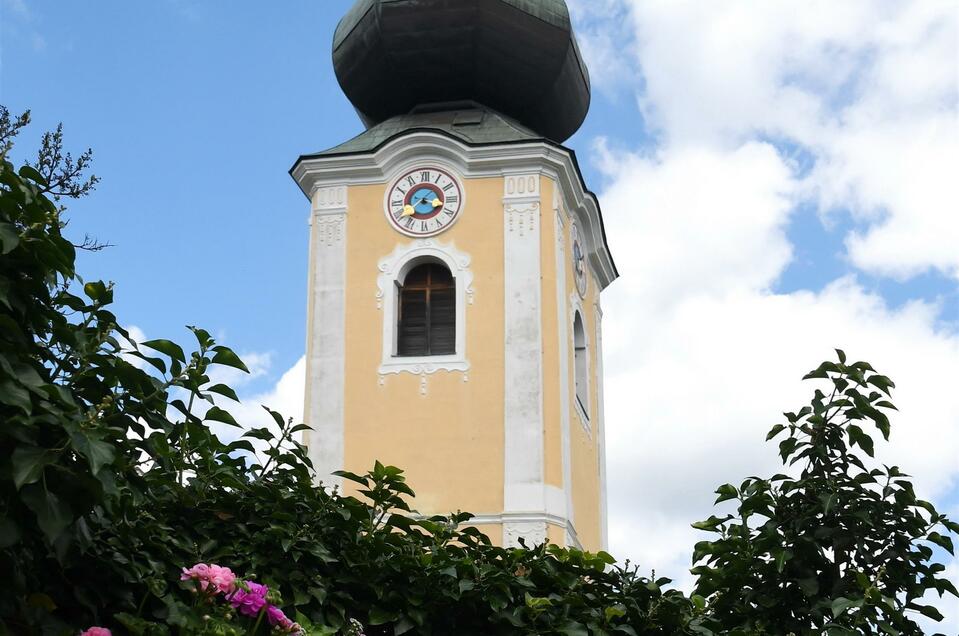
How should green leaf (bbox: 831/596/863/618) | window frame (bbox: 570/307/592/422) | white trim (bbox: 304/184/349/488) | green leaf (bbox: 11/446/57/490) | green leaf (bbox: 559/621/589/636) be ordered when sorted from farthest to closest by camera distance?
window frame (bbox: 570/307/592/422) → white trim (bbox: 304/184/349/488) → green leaf (bbox: 559/621/589/636) → green leaf (bbox: 831/596/863/618) → green leaf (bbox: 11/446/57/490)

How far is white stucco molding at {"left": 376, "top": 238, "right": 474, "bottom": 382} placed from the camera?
742 inches

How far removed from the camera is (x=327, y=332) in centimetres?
1930

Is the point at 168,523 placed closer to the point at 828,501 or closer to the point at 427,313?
the point at 828,501

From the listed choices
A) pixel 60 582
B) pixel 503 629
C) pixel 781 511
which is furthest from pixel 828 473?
pixel 60 582

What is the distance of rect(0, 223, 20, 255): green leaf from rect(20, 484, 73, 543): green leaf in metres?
0.74

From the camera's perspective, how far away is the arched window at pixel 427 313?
19172mm

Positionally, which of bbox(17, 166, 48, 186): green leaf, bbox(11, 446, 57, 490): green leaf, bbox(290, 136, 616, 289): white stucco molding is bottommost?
bbox(11, 446, 57, 490): green leaf

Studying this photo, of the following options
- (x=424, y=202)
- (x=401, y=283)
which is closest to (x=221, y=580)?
(x=401, y=283)

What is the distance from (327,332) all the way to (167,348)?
13.7 m

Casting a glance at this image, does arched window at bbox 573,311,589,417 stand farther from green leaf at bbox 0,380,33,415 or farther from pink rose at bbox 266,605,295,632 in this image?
green leaf at bbox 0,380,33,415

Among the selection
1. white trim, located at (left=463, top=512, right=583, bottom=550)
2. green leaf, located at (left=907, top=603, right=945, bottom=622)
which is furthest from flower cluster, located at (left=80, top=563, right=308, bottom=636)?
white trim, located at (left=463, top=512, right=583, bottom=550)

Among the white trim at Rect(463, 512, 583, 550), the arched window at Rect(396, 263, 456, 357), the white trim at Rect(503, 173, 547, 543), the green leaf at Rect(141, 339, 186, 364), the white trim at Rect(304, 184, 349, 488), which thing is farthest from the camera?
the arched window at Rect(396, 263, 456, 357)

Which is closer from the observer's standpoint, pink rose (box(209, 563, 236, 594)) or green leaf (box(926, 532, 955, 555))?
pink rose (box(209, 563, 236, 594))

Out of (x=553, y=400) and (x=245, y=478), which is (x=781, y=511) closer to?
(x=245, y=478)
